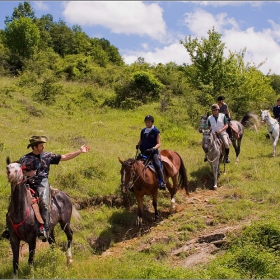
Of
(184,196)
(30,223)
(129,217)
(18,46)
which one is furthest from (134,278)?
(18,46)

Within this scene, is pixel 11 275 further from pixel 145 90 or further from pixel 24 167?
pixel 145 90

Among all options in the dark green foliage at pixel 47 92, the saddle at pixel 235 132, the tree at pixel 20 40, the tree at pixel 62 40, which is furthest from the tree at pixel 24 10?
the saddle at pixel 235 132

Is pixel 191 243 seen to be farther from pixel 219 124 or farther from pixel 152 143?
pixel 219 124

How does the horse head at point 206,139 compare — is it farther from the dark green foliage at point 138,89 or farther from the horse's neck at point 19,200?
the dark green foliage at point 138,89

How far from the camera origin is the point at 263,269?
226 inches

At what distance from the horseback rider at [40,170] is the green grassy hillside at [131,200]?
68cm

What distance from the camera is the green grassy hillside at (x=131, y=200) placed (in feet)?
19.7

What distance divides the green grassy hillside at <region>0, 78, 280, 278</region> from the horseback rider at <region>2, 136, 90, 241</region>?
0.68 m

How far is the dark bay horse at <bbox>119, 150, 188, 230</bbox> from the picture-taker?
8.16 metres

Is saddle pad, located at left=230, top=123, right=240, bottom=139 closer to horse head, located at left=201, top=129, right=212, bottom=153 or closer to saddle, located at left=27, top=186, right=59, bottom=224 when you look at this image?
horse head, located at left=201, top=129, right=212, bottom=153

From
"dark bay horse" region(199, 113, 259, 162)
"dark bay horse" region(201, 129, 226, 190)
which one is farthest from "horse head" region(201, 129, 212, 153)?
"dark bay horse" region(199, 113, 259, 162)

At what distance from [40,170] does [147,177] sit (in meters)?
3.26

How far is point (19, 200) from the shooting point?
582 cm

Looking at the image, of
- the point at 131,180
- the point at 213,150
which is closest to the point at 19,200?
the point at 131,180
